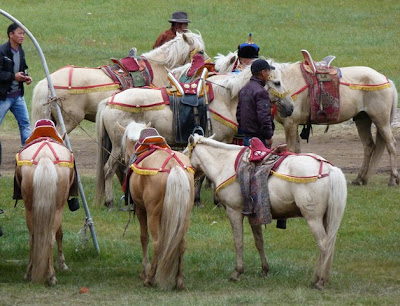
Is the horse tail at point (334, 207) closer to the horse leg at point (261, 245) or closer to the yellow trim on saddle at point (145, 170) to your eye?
the horse leg at point (261, 245)

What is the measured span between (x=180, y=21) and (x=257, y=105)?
4.77 metres

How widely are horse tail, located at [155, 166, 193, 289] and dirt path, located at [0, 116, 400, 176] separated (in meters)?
6.77

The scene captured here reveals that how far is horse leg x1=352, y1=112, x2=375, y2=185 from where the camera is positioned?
1495 cm

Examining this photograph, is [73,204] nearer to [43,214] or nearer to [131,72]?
[43,214]

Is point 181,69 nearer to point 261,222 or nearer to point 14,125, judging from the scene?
point 261,222

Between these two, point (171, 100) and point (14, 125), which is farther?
point (14, 125)

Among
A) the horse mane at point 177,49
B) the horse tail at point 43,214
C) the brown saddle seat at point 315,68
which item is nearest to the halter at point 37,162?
the horse tail at point 43,214

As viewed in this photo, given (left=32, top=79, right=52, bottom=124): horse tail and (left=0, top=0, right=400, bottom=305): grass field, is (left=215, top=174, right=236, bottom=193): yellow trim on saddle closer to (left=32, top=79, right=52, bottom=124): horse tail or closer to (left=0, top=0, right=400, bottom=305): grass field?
(left=0, top=0, right=400, bottom=305): grass field

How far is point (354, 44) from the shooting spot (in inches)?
1025

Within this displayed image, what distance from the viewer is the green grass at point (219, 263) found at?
347 inches

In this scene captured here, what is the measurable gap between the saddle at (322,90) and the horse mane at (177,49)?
1.68 m

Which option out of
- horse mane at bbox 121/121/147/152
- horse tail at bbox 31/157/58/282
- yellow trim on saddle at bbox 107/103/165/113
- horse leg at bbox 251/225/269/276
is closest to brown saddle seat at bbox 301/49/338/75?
yellow trim on saddle at bbox 107/103/165/113

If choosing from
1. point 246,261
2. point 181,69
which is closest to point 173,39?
point 181,69

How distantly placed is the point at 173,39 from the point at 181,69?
1.07 meters
